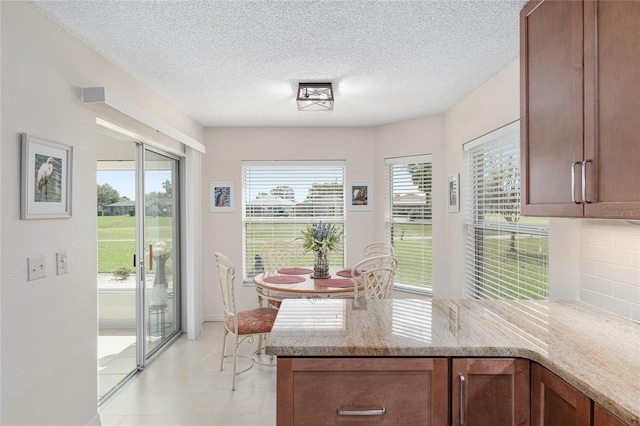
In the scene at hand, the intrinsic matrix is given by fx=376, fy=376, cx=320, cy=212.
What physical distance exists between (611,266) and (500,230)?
1218 mm

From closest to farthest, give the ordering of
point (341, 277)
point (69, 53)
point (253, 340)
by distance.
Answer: point (69, 53) → point (341, 277) → point (253, 340)

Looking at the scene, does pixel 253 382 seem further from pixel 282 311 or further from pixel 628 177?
pixel 628 177

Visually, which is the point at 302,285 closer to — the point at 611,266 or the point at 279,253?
the point at 279,253

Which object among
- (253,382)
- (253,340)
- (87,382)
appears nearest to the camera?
(87,382)

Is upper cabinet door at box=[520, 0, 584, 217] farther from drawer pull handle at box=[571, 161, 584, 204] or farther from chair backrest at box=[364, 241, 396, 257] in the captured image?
chair backrest at box=[364, 241, 396, 257]

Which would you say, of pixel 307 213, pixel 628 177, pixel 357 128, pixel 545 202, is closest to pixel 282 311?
pixel 545 202

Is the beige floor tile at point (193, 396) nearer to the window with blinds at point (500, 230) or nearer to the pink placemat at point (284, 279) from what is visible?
the pink placemat at point (284, 279)

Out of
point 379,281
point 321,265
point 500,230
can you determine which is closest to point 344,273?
point 321,265

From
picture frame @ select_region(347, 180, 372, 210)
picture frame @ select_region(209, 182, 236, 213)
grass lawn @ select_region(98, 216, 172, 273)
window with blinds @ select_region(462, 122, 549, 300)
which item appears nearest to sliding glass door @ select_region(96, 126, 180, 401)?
grass lawn @ select_region(98, 216, 172, 273)

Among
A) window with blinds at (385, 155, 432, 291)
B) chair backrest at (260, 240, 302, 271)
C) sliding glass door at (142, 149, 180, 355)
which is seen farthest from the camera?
chair backrest at (260, 240, 302, 271)

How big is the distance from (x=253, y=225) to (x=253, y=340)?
1477 mm

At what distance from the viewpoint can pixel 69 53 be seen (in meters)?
2.20

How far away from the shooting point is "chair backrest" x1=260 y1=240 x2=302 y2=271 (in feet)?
15.6

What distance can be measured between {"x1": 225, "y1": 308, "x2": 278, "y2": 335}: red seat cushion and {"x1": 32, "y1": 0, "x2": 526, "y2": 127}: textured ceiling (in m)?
1.99
